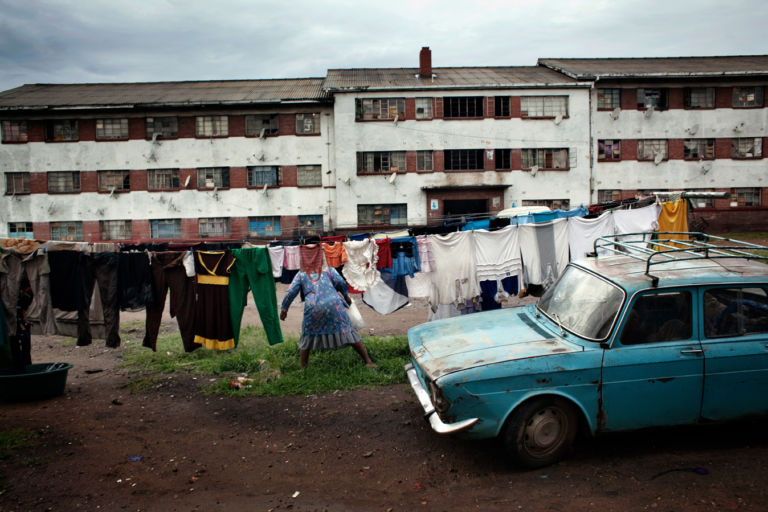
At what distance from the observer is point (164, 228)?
2956cm

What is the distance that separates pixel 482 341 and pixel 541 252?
4.01m

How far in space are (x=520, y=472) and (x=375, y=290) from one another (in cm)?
442

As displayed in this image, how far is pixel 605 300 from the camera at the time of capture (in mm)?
4691

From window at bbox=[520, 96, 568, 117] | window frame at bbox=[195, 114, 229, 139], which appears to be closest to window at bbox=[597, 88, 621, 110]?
window at bbox=[520, 96, 568, 117]

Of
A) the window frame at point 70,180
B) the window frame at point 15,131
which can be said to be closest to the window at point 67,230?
the window frame at point 70,180

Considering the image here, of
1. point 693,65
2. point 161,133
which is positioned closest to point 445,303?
point 161,133

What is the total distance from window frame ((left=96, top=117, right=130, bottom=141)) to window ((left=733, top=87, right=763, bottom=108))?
39365 millimetres

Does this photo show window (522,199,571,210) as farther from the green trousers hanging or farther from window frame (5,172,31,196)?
window frame (5,172,31,196)

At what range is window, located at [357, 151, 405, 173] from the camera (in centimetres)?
2889

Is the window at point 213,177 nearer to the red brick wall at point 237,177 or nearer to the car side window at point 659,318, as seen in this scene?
the red brick wall at point 237,177

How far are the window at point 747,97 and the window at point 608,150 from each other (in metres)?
8.45

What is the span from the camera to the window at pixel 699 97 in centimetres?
2983

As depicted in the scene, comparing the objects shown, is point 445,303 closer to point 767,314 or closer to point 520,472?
point 520,472

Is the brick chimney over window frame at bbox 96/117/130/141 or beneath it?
over
